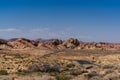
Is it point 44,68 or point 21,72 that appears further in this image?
point 44,68

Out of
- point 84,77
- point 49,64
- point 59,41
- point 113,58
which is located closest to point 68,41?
point 59,41

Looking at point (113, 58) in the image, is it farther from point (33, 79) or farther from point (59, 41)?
point (59, 41)

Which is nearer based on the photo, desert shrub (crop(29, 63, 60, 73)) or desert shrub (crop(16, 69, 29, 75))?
desert shrub (crop(16, 69, 29, 75))

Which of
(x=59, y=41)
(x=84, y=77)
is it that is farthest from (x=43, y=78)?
(x=59, y=41)

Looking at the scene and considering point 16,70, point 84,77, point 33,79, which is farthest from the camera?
point 16,70

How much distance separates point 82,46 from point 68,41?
828 centimetres

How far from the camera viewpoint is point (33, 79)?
106ft

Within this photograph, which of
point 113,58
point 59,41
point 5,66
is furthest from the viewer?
point 59,41

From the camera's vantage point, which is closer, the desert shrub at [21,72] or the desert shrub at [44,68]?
the desert shrub at [21,72]

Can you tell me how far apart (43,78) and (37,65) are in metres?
9.75

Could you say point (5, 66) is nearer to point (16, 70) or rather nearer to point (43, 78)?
point (16, 70)

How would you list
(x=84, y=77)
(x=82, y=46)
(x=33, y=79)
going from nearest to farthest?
(x=33, y=79) < (x=84, y=77) < (x=82, y=46)

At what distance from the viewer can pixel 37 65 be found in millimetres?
42406

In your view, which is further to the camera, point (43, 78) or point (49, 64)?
point (49, 64)
